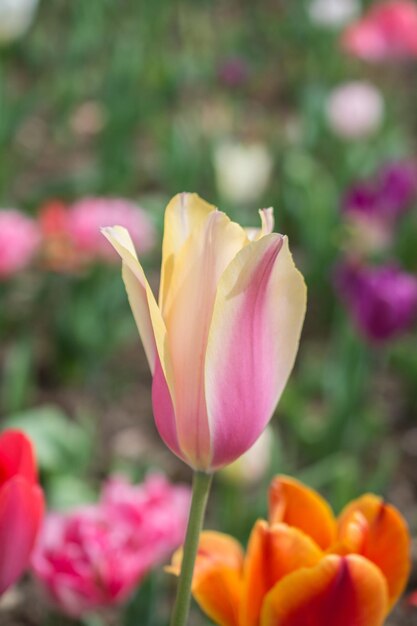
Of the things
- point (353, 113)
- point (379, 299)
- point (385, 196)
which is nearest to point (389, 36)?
point (353, 113)

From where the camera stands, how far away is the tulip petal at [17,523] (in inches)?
18.7

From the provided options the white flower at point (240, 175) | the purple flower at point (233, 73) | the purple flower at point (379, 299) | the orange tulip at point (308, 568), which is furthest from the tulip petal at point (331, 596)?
the purple flower at point (233, 73)

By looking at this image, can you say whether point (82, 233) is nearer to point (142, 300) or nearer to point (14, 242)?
point (14, 242)

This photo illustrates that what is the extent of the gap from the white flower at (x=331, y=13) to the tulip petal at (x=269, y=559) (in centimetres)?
293

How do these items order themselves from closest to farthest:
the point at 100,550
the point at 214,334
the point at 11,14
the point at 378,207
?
the point at 214,334, the point at 100,550, the point at 378,207, the point at 11,14

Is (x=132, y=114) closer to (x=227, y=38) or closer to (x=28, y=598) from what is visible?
(x=227, y=38)

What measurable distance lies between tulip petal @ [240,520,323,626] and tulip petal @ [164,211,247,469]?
54 mm

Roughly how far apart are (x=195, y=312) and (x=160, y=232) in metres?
1.69

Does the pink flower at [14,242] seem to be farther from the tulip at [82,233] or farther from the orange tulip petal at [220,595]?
the orange tulip petal at [220,595]

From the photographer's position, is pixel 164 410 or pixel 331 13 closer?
pixel 164 410

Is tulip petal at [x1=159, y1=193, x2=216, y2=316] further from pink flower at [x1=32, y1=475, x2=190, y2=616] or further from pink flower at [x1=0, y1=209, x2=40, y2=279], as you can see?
pink flower at [x1=0, y1=209, x2=40, y2=279]

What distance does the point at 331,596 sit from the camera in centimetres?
46

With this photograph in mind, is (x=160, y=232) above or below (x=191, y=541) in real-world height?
below

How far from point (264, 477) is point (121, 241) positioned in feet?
2.63
